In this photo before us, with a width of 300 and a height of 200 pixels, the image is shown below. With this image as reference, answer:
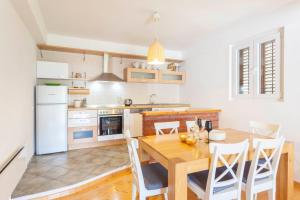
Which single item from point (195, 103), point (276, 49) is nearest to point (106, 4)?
point (276, 49)

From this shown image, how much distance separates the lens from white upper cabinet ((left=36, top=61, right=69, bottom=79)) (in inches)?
141

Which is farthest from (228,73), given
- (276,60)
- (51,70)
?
(51,70)

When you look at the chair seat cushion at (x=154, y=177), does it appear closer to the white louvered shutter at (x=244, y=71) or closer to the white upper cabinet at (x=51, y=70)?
the white louvered shutter at (x=244, y=71)

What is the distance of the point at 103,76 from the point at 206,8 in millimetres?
2718

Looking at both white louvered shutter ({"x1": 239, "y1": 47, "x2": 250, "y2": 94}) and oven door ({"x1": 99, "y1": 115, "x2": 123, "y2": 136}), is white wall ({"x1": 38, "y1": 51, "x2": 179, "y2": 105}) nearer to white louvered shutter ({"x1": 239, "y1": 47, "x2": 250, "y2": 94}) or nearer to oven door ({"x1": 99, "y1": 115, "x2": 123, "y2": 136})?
oven door ({"x1": 99, "y1": 115, "x2": 123, "y2": 136})

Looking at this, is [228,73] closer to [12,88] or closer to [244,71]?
[244,71]

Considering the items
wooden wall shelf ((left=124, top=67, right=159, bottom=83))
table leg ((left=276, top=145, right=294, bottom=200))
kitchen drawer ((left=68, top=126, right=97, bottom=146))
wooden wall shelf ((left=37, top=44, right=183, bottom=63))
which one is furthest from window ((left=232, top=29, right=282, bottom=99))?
kitchen drawer ((left=68, top=126, right=97, bottom=146))

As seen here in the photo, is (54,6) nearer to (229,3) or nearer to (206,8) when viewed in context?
(206,8)

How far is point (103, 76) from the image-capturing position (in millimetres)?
4285

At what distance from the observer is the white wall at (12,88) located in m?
1.80

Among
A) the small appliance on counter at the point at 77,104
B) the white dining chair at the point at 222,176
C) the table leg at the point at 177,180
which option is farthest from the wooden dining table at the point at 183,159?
the small appliance on counter at the point at 77,104

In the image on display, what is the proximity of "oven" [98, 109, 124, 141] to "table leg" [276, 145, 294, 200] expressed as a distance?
3.00 meters

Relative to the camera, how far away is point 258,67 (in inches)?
116

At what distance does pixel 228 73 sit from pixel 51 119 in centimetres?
361
